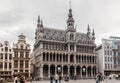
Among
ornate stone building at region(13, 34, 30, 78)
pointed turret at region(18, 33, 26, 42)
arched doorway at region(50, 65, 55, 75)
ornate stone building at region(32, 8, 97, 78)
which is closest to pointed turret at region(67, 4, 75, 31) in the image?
ornate stone building at region(32, 8, 97, 78)

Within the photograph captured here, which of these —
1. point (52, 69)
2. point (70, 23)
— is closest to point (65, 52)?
point (52, 69)

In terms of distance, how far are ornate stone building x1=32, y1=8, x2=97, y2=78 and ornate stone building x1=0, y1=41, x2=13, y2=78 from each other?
39.9 feet

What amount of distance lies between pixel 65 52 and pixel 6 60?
23.4 meters

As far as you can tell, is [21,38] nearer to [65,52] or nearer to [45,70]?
[45,70]

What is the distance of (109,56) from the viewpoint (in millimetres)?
95188

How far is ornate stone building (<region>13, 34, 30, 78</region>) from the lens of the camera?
77.1m

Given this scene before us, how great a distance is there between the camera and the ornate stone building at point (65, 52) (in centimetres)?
8506

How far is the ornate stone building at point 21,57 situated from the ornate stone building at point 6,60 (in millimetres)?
1384

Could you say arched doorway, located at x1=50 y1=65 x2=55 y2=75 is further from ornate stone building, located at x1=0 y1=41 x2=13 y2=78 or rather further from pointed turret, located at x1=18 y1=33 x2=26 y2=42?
ornate stone building, located at x1=0 y1=41 x2=13 y2=78

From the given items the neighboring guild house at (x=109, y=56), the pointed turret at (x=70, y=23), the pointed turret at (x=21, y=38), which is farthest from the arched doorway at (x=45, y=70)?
the neighboring guild house at (x=109, y=56)

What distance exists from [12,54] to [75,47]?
85.5 ft

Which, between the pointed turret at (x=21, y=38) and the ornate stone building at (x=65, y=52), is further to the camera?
the ornate stone building at (x=65, y=52)

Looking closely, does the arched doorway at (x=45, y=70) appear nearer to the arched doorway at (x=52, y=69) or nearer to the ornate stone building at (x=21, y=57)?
the arched doorway at (x=52, y=69)

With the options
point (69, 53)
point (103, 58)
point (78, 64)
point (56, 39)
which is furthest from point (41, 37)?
point (103, 58)
